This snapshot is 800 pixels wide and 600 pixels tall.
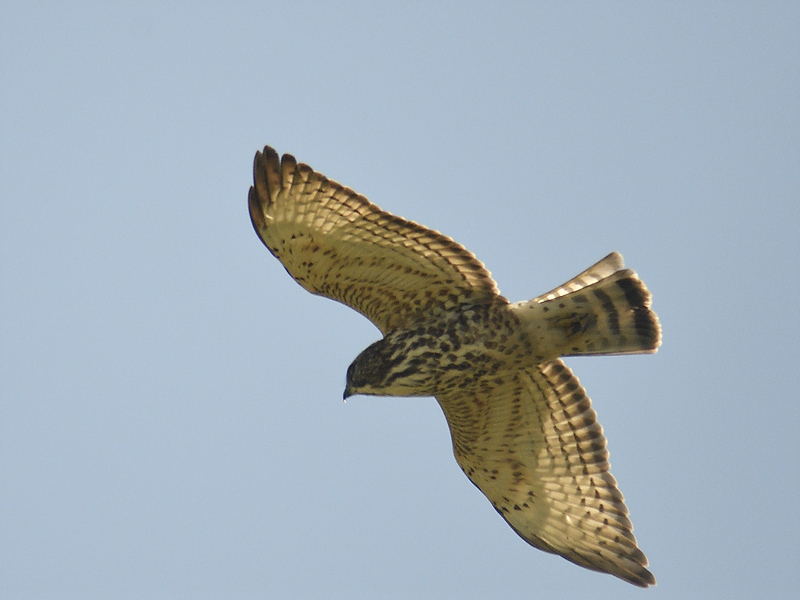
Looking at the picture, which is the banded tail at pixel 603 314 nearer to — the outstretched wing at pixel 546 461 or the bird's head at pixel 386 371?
the outstretched wing at pixel 546 461

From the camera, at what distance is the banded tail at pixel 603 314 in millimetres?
8102

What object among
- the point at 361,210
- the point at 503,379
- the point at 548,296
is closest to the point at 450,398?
the point at 503,379

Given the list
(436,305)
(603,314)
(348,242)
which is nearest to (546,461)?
(603,314)

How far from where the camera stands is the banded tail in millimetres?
8102

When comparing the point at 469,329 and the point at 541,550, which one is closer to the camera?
the point at 469,329

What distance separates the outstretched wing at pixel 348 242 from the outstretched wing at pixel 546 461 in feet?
3.20

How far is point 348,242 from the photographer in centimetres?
800

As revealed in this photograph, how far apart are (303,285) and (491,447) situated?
206 centimetres

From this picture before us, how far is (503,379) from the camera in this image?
849 centimetres

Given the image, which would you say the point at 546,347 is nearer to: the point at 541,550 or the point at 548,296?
the point at 548,296

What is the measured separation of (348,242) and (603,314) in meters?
1.97

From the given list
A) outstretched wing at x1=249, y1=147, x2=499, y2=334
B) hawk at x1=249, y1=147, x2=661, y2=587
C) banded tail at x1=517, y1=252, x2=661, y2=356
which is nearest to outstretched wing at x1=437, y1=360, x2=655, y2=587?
hawk at x1=249, y1=147, x2=661, y2=587

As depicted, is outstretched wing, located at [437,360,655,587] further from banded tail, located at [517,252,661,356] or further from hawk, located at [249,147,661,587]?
banded tail, located at [517,252,661,356]

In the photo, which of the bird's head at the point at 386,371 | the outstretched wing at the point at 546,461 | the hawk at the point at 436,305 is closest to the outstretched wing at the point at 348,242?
the hawk at the point at 436,305
